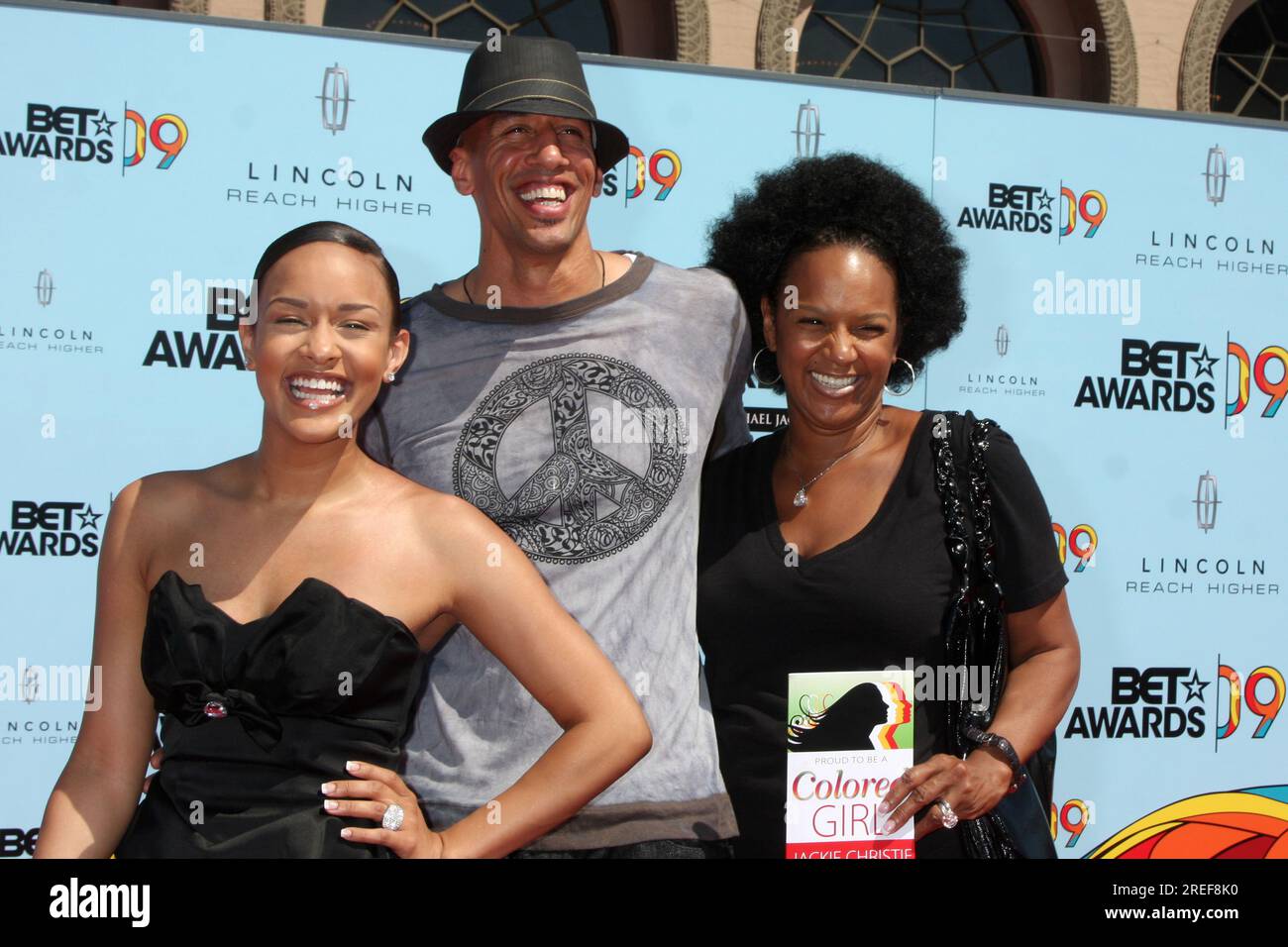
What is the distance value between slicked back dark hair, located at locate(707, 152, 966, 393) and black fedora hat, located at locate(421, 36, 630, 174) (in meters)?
0.43

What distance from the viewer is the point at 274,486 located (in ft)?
7.11

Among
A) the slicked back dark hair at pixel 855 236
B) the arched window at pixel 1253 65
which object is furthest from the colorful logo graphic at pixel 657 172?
the arched window at pixel 1253 65

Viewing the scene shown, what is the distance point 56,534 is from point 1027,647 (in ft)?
8.55

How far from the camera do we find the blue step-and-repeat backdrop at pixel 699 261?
319 cm

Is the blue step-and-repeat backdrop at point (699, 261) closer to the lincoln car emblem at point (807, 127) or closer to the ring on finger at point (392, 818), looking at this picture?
the lincoln car emblem at point (807, 127)

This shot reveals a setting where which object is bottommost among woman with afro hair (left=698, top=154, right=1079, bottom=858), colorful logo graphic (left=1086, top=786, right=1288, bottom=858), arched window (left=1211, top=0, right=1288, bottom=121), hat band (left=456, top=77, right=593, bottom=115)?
colorful logo graphic (left=1086, top=786, right=1288, bottom=858)

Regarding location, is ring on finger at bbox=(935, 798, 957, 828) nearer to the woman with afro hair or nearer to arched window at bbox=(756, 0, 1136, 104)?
the woman with afro hair

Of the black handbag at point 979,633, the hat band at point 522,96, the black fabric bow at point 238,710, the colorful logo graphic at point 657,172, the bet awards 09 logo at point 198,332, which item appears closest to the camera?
the black fabric bow at point 238,710

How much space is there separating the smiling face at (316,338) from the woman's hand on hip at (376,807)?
62 cm

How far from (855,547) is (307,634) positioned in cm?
110

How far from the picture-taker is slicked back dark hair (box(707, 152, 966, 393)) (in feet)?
8.48

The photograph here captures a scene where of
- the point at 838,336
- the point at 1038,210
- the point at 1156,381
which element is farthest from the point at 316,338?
the point at 1156,381

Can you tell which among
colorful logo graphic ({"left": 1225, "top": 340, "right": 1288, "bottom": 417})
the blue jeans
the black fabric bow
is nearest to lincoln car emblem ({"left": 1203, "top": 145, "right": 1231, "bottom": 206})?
colorful logo graphic ({"left": 1225, "top": 340, "right": 1288, "bottom": 417})
